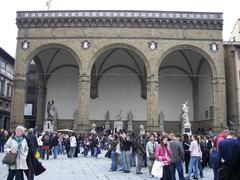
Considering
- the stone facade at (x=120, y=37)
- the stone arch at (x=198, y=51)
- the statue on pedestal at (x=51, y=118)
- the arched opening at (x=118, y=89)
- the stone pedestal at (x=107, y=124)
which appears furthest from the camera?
the arched opening at (x=118, y=89)

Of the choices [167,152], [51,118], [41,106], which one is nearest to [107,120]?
[51,118]

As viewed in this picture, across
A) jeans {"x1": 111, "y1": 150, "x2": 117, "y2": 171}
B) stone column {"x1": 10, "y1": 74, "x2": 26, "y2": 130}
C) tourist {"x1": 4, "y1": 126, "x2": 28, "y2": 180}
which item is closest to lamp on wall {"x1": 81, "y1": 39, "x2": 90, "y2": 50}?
stone column {"x1": 10, "y1": 74, "x2": 26, "y2": 130}

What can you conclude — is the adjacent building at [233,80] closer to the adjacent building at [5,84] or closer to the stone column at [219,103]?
the stone column at [219,103]

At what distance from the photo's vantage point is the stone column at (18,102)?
79.6ft

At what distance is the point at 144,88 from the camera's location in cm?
2997

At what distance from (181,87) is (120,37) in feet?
30.0

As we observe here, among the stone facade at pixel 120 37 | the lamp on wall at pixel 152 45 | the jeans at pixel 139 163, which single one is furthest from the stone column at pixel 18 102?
the jeans at pixel 139 163

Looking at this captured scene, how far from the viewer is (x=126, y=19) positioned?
2480cm

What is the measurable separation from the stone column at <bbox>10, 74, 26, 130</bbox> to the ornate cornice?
181 inches

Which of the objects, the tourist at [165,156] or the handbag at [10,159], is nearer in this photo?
the handbag at [10,159]

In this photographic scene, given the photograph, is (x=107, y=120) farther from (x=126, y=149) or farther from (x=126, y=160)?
(x=126, y=160)

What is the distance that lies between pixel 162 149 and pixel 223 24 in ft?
66.7

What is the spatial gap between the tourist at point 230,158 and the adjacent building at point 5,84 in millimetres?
33605

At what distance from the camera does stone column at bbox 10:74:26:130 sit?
24.2 meters
